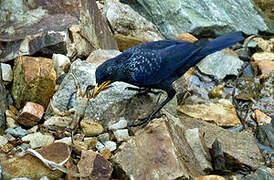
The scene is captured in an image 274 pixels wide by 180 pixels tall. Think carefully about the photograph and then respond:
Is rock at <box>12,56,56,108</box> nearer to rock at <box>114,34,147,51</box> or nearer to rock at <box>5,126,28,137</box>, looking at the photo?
rock at <box>5,126,28,137</box>

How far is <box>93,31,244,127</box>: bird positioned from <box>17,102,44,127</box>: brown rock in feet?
2.72

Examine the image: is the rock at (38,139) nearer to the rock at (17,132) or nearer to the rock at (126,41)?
the rock at (17,132)

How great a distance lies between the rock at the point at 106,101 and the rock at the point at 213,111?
Answer: 0.77m

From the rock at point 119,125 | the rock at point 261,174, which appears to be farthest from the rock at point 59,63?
the rock at point 261,174

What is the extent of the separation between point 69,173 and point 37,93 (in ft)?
5.66

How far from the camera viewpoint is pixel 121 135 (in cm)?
452

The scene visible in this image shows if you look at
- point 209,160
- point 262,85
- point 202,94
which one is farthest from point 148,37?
point 209,160

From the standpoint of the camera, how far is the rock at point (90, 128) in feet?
15.0

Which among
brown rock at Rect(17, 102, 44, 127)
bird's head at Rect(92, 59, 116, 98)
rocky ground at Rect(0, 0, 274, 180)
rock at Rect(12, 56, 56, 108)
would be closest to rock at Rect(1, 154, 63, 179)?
rocky ground at Rect(0, 0, 274, 180)

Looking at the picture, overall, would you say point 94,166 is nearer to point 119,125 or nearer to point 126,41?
point 119,125

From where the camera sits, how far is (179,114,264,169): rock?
4867mm

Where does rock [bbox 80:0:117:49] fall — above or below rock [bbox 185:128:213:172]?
above

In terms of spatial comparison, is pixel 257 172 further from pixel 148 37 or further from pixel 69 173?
pixel 148 37

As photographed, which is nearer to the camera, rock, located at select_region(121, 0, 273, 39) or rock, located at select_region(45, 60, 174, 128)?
rock, located at select_region(45, 60, 174, 128)
